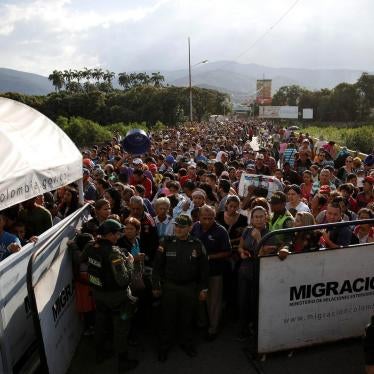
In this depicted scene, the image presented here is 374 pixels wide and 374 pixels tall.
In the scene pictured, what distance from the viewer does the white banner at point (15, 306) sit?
11.7 ft

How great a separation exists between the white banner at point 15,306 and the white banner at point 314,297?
2.33 metres

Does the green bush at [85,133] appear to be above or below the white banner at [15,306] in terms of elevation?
below

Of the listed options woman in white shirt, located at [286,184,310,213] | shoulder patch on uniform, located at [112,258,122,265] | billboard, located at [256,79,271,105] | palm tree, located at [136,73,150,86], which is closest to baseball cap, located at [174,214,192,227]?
shoulder patch on uniform, located at [112,258,122,265]

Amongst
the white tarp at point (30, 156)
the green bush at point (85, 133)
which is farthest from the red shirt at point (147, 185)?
the green bush at point (85, 133)

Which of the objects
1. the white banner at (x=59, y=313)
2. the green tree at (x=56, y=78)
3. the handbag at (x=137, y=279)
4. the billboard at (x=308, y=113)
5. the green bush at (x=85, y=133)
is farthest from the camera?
the green tree at (x=56, y=78)

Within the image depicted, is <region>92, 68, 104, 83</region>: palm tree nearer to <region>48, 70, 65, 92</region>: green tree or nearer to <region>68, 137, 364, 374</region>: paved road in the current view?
<region>48, 70, 65, 92</region>: green tree

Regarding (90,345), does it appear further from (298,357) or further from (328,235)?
(328,235)

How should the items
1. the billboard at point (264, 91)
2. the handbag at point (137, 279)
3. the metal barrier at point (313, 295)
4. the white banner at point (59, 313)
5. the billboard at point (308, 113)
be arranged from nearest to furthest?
the white banner at point (59, 313) → the metal barrier at point (313, 295) → the handbag at point (137, 279) → the billboard at point (308, 113) → the billboard at point (264, 91)

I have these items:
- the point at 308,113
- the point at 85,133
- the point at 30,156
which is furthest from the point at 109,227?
the point at 308,113

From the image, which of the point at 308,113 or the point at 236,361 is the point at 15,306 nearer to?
the point at 236,361

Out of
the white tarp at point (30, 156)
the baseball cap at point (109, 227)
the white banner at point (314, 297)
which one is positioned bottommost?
the white banner at point (314, 297)

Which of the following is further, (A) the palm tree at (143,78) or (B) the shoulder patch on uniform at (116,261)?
(A) the palm tree at (143,78)

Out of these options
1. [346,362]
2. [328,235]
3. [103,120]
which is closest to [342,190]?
[328,235]

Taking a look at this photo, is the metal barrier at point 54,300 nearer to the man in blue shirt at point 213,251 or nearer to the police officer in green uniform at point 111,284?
the police officer in green uniform at point 111,284
